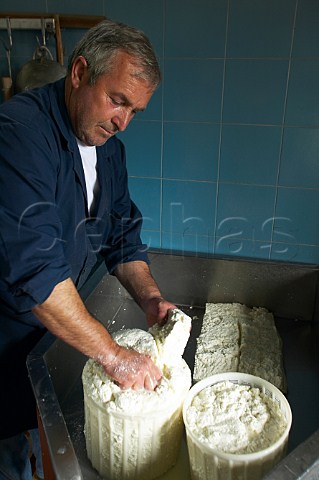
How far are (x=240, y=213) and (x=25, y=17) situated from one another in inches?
43.2

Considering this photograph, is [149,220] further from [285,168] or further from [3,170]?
[3,170]

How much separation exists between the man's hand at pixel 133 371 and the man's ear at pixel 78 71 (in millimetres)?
625

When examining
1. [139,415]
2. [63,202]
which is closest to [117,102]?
[63,202]

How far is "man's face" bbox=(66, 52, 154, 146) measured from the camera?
3.14 feet

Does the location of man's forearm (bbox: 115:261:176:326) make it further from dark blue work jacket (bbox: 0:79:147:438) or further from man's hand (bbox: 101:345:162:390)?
man's hand (bbox: 101:345:162:390)

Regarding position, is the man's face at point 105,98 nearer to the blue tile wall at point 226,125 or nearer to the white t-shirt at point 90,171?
the white t-shirt at point 90,171

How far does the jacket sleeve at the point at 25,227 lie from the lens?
887 mm

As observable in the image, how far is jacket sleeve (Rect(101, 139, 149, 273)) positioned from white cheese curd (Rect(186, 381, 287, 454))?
0.60 meters

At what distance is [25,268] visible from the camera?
2.92 feet

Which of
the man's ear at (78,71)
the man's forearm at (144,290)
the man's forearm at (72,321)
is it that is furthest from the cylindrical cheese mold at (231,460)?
the man's ear at (78,71)

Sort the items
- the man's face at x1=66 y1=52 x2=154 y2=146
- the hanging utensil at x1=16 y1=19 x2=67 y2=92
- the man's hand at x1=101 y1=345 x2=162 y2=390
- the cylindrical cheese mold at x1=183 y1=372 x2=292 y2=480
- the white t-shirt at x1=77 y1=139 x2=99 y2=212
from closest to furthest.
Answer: the cylindrical cheese mold at x1=183 y1=372 x2=292 y2=480, the man's hand at x1=101 y1=345 x2=162 y2=390, the man's face at x1=66 y1=52 x2=154 y2=146, the white t-shirt at x1=77 y1=139 x2=99 y2=212, the hanging utensil at x1=16 y1=19 x2=67 y2=92

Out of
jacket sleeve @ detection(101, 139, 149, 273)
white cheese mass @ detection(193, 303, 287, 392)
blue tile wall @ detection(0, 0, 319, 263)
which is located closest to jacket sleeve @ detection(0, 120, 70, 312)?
jacket sleeve @ detection(101, 139, 149, 273)

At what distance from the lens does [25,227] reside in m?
0.89

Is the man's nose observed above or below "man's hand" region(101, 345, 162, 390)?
above
